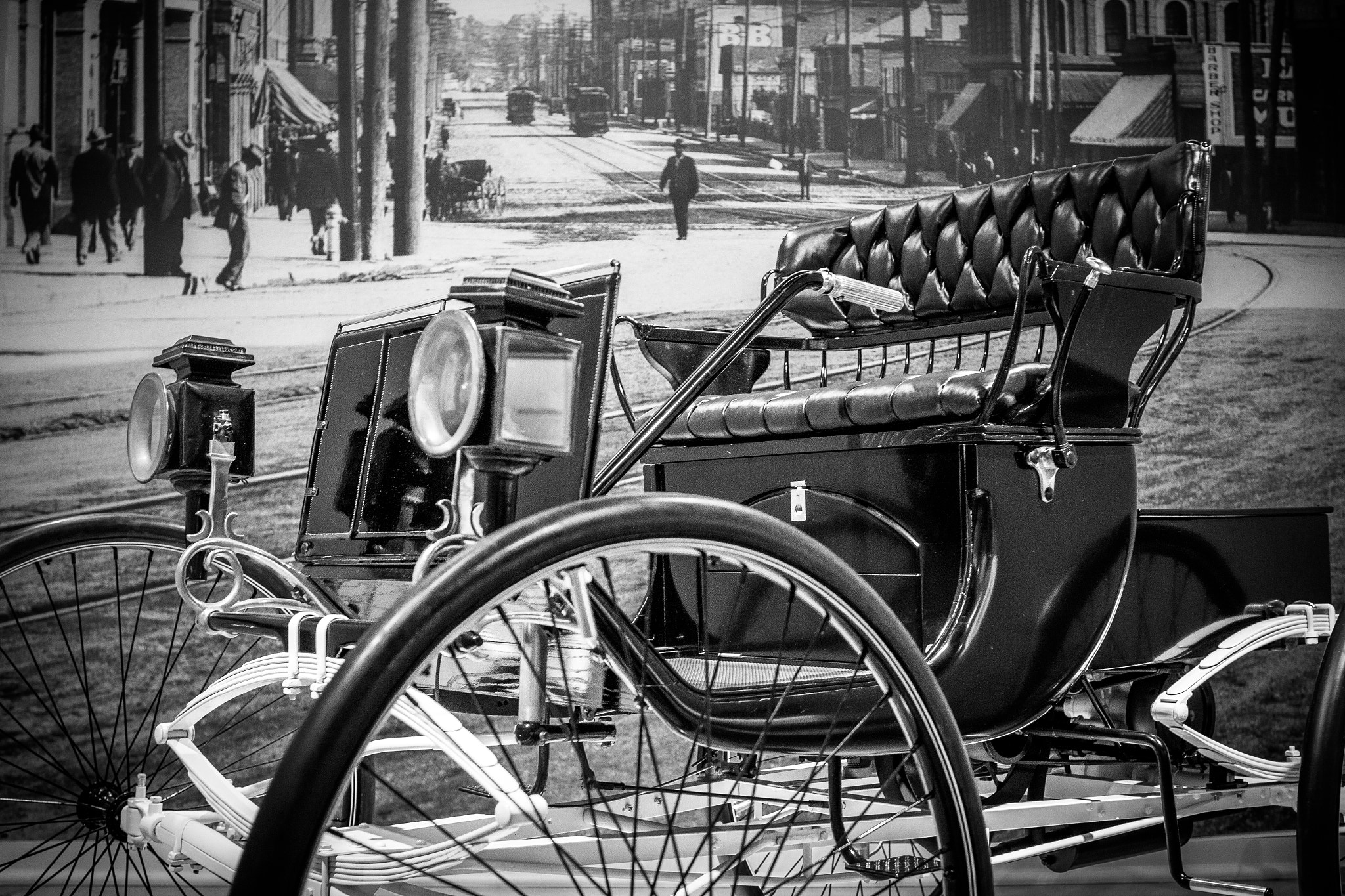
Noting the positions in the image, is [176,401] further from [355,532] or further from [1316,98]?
[1316,98]

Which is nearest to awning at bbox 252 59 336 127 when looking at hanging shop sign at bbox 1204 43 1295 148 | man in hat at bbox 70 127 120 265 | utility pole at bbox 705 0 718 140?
man in hat at bbox 70 127 120 265

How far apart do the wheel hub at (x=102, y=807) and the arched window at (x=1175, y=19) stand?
14.8 feet

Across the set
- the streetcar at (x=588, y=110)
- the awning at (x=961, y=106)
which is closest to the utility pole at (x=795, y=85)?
the awning at (x=961, y=106)

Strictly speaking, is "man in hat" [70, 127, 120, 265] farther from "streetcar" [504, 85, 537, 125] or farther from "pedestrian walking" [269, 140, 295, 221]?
"streetcar" [504, 85, 537, 125]

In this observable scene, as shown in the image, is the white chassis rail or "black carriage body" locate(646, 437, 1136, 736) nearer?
the white chassis rail

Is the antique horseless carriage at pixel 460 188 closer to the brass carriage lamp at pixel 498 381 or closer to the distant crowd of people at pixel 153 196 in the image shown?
the distant crowd of people at pixel 153 196

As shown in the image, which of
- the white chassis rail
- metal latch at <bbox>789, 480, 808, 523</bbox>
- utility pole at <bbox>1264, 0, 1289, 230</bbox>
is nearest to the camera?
the white chassis rail

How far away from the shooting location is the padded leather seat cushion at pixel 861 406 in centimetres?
174

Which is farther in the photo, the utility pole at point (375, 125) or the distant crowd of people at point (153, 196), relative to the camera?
the utility pole at point (375, 125)

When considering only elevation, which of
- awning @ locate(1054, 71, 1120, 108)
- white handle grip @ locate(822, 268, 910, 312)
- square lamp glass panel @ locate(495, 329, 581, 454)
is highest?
awning @ locate(1054, 71, 1120, 108)

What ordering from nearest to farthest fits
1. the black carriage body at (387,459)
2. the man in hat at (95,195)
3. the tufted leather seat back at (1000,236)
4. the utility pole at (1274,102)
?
the black carriage body at (387,459) < the tufted leather seat back at (1000,236) < the man in hat at (95,195) < the utility pole at (1274,102)

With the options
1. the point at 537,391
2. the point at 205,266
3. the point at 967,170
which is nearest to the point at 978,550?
the point at 537,391

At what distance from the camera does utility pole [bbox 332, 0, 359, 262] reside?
4.52 meters

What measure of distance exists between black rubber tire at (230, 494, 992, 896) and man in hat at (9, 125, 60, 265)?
4105mm
